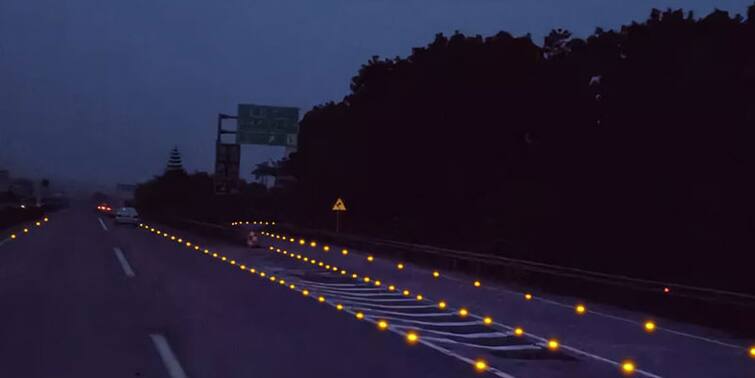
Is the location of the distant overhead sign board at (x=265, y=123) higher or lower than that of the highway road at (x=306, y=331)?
higher

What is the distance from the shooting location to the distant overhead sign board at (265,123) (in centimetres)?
5306

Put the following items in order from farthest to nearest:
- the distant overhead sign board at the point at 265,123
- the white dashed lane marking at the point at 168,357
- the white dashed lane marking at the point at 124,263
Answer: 1. the distant overhead sign board at the point at 265,123
2. the white dashed lane marking at the point at 124,263
3. the white dashed lane marking at the point at 168,357

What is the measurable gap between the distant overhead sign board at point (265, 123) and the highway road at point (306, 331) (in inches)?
959

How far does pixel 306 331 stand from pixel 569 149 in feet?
114

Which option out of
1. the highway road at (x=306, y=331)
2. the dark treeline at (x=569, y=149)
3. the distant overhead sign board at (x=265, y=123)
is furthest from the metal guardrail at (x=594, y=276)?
the distant overhead sign board at (x=265, y=123)

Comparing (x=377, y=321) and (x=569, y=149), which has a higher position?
(x=569, y=149)

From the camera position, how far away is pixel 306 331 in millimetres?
15609

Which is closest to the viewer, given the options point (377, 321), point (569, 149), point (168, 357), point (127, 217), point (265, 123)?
point (168, 357)

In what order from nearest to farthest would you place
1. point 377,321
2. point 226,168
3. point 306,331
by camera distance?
point 306,331
point 377,321
point 226,168

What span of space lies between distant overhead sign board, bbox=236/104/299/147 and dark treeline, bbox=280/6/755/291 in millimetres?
8180

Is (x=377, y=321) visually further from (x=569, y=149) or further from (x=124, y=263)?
(x=569, y=149)

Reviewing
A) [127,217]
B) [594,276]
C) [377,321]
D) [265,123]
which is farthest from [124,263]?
[127,217]

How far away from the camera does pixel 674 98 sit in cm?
4066

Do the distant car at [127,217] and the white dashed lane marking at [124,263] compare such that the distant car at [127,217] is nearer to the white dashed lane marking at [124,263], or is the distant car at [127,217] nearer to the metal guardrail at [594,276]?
the white dashed lane marking at [124,263]
